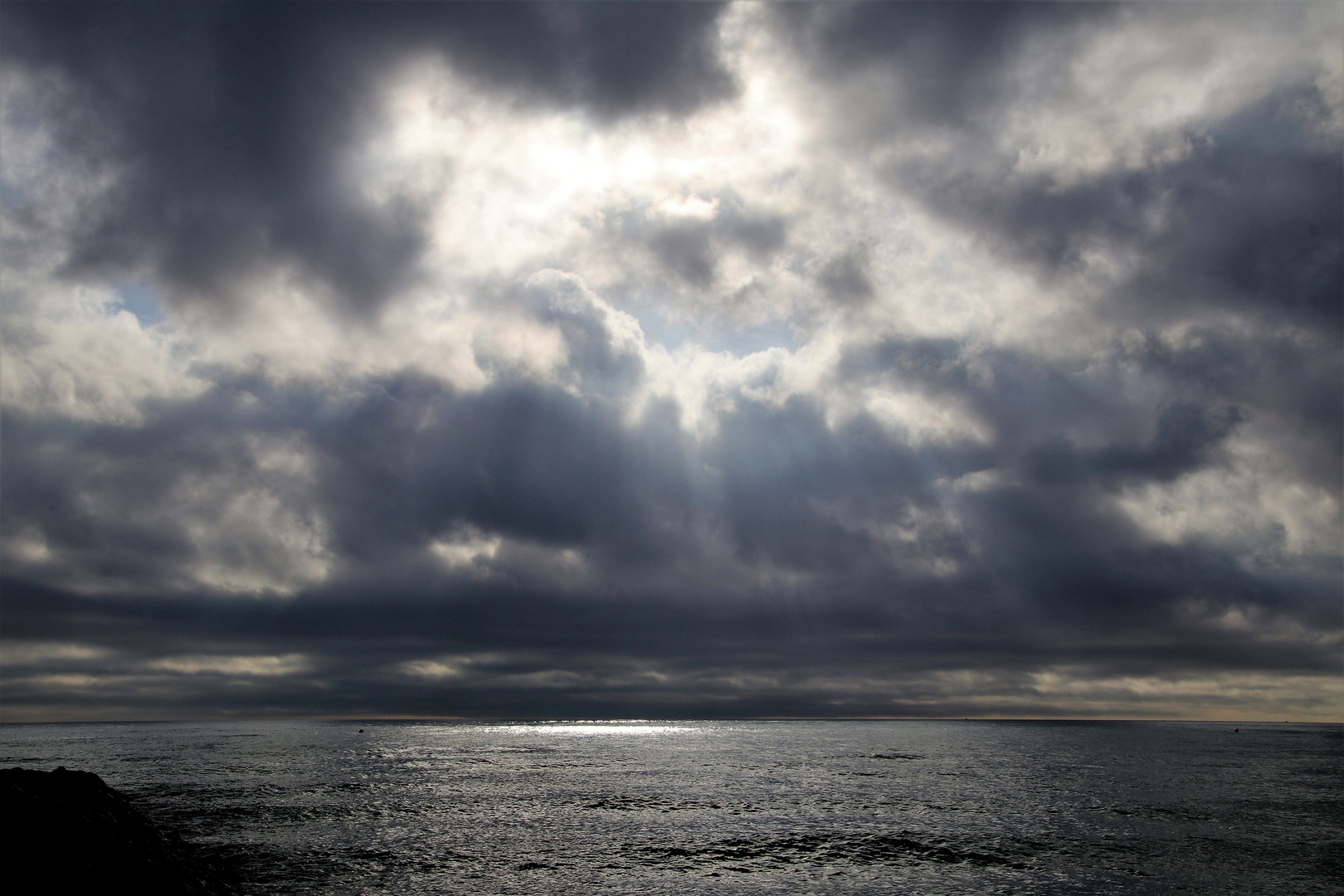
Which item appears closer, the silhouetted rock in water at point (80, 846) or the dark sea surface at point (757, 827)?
the silhouetted rock in water at point (80, 846)

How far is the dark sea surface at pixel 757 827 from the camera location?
3566cm

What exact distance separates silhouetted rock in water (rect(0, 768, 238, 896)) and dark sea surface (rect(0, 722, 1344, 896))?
654cm

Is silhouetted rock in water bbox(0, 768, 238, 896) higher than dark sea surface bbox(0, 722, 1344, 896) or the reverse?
higher

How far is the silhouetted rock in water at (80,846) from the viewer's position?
23156 millimetres

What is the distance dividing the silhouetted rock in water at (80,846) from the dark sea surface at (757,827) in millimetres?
6537

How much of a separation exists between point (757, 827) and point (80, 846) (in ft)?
128

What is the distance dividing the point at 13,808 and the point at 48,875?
4007 millimetres

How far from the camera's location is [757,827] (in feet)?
166

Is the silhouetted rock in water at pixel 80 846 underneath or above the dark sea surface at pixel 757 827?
above

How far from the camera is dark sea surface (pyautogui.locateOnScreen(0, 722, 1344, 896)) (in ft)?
117

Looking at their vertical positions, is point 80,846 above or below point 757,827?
above

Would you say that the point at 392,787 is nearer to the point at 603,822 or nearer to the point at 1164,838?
the point at 603,822

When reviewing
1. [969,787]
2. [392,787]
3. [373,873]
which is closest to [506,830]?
[373,873]

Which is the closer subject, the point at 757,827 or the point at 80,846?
the point at 80,846
